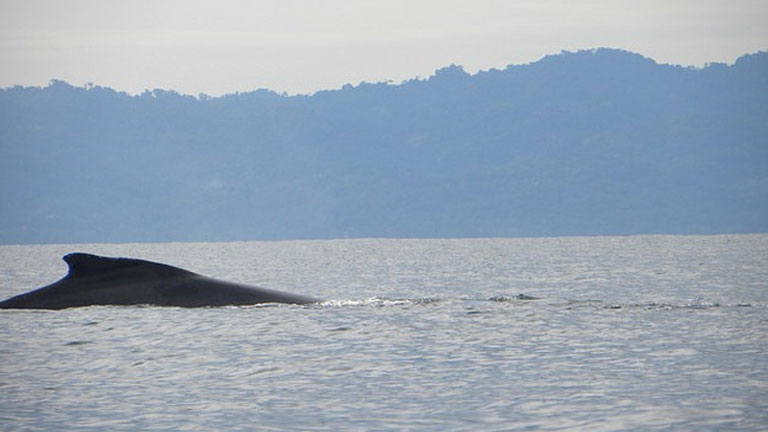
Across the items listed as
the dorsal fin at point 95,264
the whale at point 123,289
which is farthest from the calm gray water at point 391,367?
the dorsal fin at point 95,264

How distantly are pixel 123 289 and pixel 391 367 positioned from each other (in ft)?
39.6

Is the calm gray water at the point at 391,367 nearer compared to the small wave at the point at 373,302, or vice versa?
the calm gray water at the point at 391,367

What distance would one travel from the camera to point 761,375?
20.9 meters

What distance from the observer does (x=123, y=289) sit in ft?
108

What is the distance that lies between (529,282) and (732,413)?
45.1m

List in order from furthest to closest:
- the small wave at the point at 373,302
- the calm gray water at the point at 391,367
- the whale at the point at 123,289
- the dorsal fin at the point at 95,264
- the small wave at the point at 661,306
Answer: the small wave at the point at 373,302, the small wave at the point at 661,306, the whale at the point at 123,289, the dorsal fin at the point at 95,264, the calm gray water at the point at 391,367

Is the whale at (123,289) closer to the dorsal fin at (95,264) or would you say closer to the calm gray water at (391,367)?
the dorsal fin at (95,264)

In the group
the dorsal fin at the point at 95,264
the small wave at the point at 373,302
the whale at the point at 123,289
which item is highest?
the dorsal fin at the point at 95,264

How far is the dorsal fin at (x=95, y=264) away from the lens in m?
30.7

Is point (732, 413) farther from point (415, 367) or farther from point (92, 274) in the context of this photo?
point (92, 274)

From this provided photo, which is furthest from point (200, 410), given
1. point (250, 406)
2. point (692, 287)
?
point (692, 287)

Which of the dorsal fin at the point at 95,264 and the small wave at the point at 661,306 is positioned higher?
the dorsal fin at the point at 95,264

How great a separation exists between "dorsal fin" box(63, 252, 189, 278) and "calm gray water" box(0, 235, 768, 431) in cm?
119

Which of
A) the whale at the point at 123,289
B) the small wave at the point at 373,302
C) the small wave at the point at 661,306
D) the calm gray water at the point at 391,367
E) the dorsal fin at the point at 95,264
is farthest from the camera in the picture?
the small wave at the point at 373,302
